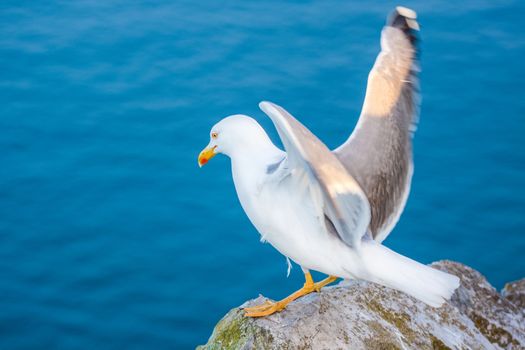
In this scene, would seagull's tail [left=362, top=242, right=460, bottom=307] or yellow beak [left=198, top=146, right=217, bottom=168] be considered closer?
seagull's tail [left=362, top=242, right=460, bottom=307]

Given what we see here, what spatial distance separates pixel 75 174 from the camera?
827 centimetres

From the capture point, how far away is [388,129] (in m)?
3.87

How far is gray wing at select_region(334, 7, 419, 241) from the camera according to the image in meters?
3.83

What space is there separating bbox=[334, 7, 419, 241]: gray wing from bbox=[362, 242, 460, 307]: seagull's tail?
0.24 m

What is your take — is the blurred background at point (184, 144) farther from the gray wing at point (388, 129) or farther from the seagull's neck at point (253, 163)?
the gray wing at point (388, 129)

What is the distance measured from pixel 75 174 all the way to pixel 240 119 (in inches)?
179

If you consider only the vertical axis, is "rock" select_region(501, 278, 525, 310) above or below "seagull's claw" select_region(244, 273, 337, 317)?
above

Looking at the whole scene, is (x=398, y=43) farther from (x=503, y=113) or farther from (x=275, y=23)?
(x=275, y=23)

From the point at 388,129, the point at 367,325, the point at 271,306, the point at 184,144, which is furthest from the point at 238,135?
the point at 184,144

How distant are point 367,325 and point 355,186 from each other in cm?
78

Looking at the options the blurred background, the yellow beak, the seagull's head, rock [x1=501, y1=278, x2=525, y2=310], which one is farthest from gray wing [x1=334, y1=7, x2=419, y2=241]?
the blurred background

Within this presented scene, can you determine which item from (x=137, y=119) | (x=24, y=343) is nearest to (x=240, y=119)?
(x=24, y=343)

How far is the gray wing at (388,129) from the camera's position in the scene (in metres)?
3.83

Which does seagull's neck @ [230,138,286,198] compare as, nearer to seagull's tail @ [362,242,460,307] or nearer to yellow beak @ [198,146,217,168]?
yellow beak @ [198,146,217,168]
